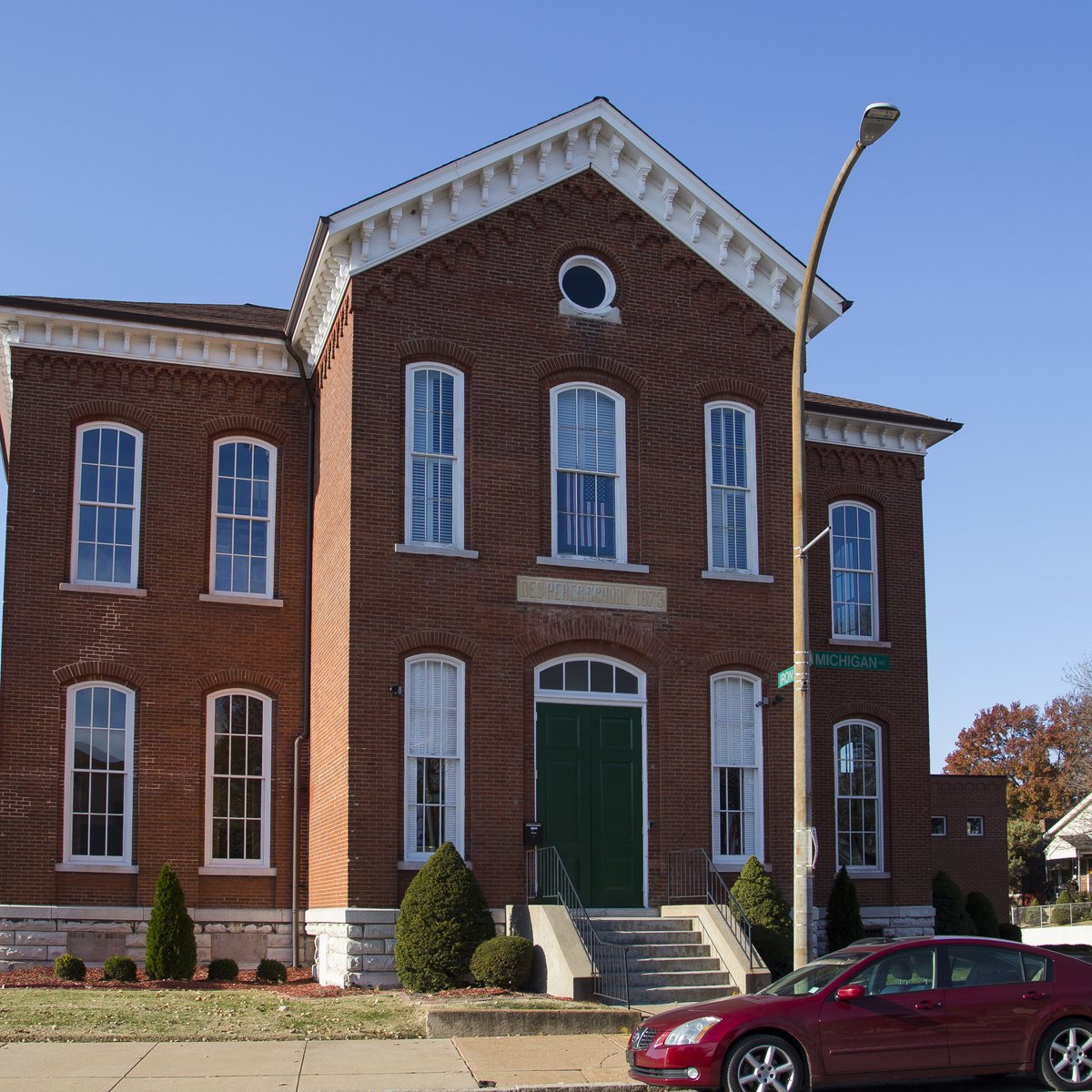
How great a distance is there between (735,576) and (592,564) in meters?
2.30

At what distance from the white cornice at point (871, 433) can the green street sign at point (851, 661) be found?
988 cm

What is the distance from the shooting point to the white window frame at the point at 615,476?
2131cm

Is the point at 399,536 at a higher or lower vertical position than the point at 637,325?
lower

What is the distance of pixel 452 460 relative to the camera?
21.0m

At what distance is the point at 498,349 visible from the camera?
70.4ft

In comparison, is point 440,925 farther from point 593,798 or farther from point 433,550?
point 433,550

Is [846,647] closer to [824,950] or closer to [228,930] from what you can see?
[824,950]

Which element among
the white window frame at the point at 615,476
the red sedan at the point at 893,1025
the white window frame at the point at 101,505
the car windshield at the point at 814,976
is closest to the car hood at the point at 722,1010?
the red sedan at the point at 893,1025

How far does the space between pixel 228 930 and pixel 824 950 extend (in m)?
8.83

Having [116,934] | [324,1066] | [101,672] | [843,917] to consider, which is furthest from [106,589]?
[843,917]

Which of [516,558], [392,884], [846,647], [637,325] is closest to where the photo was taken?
[392,884]

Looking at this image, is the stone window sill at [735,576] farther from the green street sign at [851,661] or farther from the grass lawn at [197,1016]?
the grass lawn at [197,1016]

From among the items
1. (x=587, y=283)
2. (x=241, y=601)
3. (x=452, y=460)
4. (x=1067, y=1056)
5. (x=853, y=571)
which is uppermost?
(x=587, y=283)

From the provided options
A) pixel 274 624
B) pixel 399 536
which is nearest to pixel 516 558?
pixel 399 536
